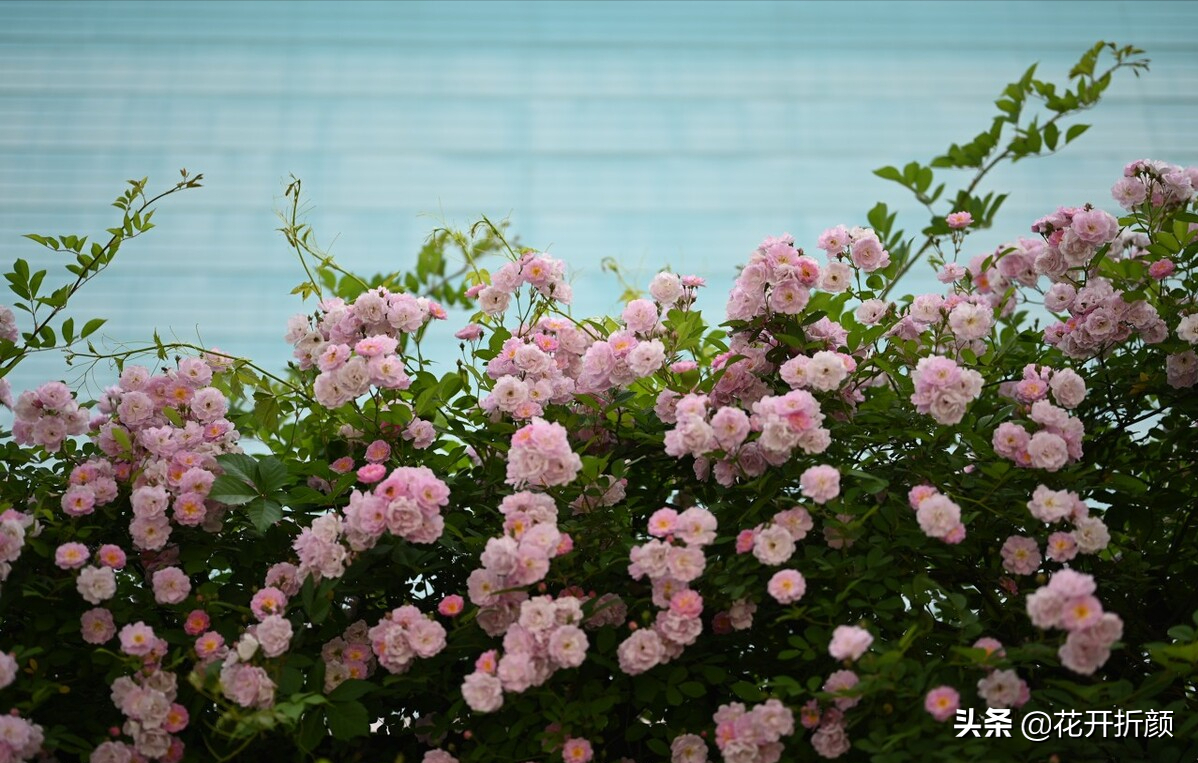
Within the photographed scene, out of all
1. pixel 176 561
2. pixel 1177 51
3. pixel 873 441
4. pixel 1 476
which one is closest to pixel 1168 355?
pixel 873 441

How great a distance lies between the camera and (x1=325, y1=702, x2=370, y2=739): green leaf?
1028mm

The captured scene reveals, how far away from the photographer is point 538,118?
3.48 meters

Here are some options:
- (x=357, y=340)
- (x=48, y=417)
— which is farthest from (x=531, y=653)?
(x=48, y=417)

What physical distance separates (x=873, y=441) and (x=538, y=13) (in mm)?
2787

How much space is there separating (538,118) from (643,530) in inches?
98.1

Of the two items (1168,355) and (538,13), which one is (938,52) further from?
(1168,355)

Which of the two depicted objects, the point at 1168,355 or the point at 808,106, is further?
the point at 808,106

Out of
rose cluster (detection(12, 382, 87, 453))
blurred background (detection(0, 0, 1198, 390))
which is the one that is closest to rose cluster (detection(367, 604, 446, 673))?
rose cluster (detection(12, 382, 87, 453))

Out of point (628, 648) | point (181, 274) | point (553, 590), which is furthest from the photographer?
point (181, 274)

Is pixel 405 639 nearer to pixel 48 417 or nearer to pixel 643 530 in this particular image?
pixel 643 530

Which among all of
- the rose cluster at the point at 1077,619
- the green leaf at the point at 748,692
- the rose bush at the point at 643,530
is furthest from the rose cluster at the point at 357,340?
the rose cluster at the point at 1077,619

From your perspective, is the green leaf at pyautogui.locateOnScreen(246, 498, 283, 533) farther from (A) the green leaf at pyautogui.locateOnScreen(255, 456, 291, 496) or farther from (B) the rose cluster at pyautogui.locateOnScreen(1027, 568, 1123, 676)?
(B) the rose cluster at pyautogui.locateOnScreen(1027, 568, 1123, 676)

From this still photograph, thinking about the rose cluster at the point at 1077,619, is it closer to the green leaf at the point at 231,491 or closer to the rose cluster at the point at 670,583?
the rose cluster at the point at 670,583

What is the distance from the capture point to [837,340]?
48.3 inches
